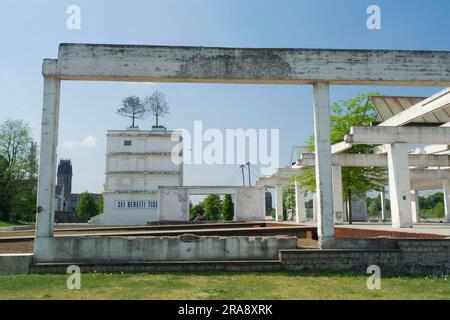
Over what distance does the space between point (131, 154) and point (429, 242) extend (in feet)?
146

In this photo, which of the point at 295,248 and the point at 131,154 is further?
the point at 131,154

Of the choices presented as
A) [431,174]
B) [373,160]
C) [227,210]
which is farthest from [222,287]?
[227,210]

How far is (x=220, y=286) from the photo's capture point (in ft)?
25.8

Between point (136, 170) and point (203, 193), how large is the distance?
1538 cm

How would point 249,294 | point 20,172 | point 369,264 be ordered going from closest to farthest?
point 249,294 → point 369,264 → point 20,172

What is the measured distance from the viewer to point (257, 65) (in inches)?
421

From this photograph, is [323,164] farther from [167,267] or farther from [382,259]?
[167,267]

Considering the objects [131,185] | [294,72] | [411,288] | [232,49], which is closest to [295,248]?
[411,288]

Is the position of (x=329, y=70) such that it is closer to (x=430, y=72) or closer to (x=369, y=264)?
(x=430, y=72)

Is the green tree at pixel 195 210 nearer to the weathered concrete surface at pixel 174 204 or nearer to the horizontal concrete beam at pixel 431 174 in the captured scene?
the weathered concrete surface at pixel 174 204

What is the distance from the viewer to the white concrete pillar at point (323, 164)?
10266 mm

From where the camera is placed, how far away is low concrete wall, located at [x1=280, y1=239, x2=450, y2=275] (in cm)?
966

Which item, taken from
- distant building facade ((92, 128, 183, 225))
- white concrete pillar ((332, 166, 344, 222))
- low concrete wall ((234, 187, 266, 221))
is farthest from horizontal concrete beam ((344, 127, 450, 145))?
distant building facade ((92, 128, 183, 225))
